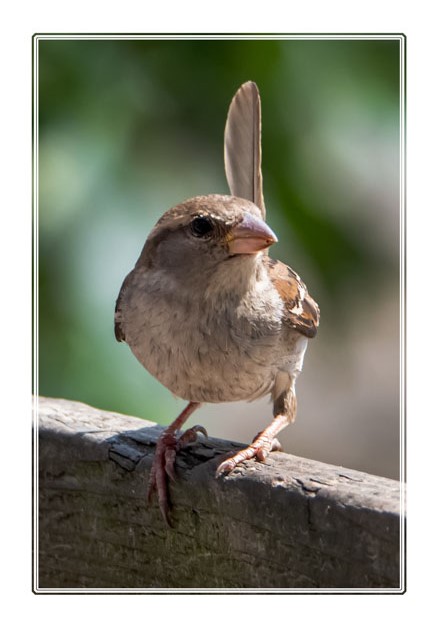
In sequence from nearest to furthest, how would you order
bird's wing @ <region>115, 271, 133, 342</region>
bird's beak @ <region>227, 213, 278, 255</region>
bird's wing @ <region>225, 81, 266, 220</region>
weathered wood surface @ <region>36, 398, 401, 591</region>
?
weathered wood surface @ <region>36, 398, 401, 591</region>, bird's beak @ <region>227, 213, 278, 255</region>, bird's wing @ <region>225, 81, 266, 220</region>, bird's wing @ <region>115, 271, 133, 342</region>

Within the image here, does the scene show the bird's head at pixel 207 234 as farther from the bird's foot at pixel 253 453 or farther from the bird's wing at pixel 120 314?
the bird's foot at pixel 253 453

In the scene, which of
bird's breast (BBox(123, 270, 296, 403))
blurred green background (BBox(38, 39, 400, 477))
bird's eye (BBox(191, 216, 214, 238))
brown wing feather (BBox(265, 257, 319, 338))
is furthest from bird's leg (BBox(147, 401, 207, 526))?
bird's eye (BBox(191, 216, 214, 238))

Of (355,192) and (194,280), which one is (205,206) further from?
(355,192)

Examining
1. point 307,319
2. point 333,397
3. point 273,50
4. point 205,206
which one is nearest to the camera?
point 205,206

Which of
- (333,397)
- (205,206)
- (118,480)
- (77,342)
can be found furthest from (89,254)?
(333,397)

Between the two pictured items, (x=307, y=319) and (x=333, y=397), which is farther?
(x=333, y=397)

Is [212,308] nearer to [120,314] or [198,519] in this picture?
[120,314]

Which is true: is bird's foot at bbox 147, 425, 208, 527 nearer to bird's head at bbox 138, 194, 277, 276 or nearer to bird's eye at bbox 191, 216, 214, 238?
bird's head at bbox 138, 194, 277, 276
